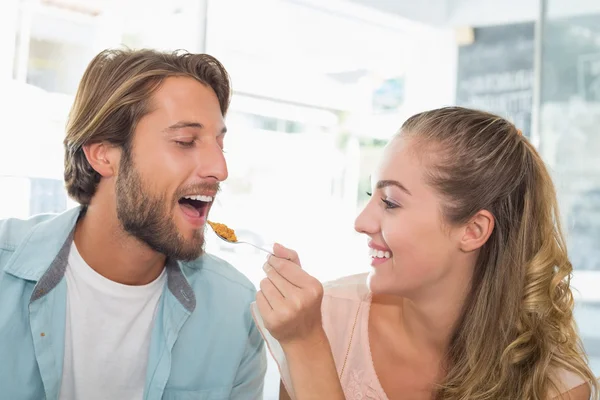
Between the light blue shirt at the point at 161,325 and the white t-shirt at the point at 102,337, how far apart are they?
5 cm

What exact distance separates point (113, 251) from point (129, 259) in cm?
5

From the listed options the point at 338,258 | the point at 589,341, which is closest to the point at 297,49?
the point at 338,258

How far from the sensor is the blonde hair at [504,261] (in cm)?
182

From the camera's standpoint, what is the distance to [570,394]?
1.80m

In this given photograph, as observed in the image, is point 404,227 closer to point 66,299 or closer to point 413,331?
point 413,331

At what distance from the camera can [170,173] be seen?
1879 mm

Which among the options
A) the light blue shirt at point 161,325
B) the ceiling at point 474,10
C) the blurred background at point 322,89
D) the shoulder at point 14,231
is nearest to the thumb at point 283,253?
the light blue shirt at point 161,325

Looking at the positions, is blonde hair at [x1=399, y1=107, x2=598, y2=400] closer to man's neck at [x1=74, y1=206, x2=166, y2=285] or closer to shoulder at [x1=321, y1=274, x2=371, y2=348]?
shoulder at [x1=321, y1=274, x2=371, y2=348]

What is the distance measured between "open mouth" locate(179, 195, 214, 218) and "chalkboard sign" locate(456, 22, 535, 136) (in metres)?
2.85

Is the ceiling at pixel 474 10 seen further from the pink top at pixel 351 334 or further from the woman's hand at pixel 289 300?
the woman's hand at pixel 289 300

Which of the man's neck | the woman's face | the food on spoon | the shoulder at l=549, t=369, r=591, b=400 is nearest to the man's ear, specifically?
the man's neck

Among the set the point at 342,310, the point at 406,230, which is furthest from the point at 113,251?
the point at 406,230

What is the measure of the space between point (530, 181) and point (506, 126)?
169 mm

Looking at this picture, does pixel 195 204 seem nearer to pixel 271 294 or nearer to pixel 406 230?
pixel 271 294
